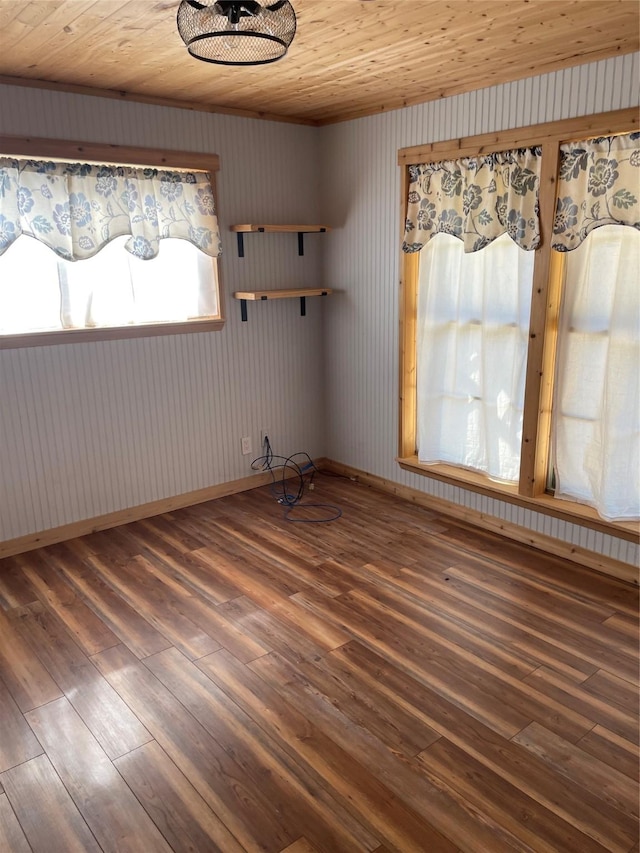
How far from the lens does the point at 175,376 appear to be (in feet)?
13.5

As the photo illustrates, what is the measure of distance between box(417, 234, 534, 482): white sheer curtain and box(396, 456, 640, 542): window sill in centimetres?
6

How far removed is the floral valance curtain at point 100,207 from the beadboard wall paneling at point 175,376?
0.53ft

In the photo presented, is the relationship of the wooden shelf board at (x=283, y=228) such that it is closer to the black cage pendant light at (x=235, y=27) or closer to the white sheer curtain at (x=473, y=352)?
the white sheer curtain at (x=473, y=352)

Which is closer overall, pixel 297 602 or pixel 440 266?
pixel 297 602

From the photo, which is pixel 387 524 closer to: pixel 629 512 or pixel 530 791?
pixel 629 512

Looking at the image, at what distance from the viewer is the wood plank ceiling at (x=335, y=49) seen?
237 centimetres

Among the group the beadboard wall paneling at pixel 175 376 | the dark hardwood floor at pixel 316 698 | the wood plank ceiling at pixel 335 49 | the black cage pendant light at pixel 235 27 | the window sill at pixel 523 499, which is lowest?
the dark hardwood floor at pixel 316 698

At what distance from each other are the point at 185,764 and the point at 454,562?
182 cm

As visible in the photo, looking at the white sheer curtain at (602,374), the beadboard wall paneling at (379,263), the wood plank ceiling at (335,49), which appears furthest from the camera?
the beadboard wall paneling at (379,263)

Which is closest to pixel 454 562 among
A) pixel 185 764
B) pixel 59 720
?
pixel 185 764

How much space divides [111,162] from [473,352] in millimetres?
2297

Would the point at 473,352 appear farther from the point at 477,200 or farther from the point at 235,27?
the point at 235,27

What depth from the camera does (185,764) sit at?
6.93 feet

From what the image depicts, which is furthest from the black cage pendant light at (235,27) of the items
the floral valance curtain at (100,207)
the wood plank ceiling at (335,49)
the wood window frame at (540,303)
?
the floral valance curtain at (100,207)
